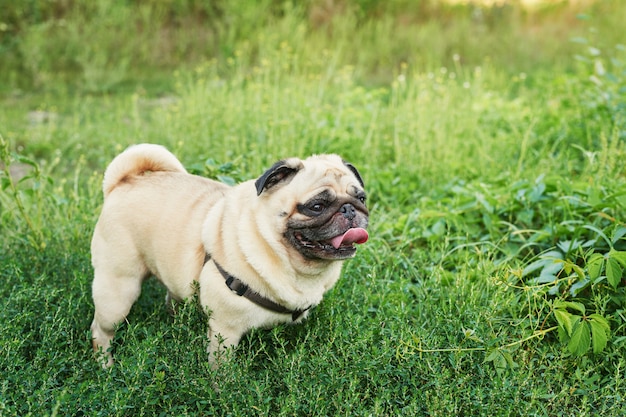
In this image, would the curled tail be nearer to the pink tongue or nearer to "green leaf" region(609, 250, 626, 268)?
the pink tongue

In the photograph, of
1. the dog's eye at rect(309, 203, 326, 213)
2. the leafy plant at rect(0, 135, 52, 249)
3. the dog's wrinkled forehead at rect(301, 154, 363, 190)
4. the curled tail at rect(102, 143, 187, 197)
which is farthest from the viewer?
the leafy plant at rect(0, 135, 52, 249)

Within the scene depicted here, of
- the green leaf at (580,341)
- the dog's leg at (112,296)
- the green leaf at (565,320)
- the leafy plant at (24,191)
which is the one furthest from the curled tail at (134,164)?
the green leaf at (580,341)

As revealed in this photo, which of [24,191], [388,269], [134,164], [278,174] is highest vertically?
[278,174]

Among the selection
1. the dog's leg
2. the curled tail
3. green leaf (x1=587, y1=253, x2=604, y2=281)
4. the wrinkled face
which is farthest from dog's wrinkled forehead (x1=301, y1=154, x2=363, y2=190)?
green leaf (x1=587, y1=253, x2=604, y2=281)

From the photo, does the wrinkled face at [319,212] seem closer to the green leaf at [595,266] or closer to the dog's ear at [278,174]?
the dog's ear at [278,174]

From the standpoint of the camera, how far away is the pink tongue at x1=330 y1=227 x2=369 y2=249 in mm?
2689

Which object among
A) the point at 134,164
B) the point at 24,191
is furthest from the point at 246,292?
the point at 24,191

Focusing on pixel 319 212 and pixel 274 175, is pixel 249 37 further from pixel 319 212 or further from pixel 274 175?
pixel 319 212

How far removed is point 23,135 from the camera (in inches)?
263

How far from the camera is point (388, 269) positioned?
12.1ft

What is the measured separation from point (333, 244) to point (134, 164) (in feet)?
4.21

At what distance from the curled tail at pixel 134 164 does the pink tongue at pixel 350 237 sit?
123 centimetres

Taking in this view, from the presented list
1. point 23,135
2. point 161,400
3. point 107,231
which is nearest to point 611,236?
point 161,400

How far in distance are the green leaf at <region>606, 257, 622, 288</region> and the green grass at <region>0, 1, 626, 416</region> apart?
1cm
